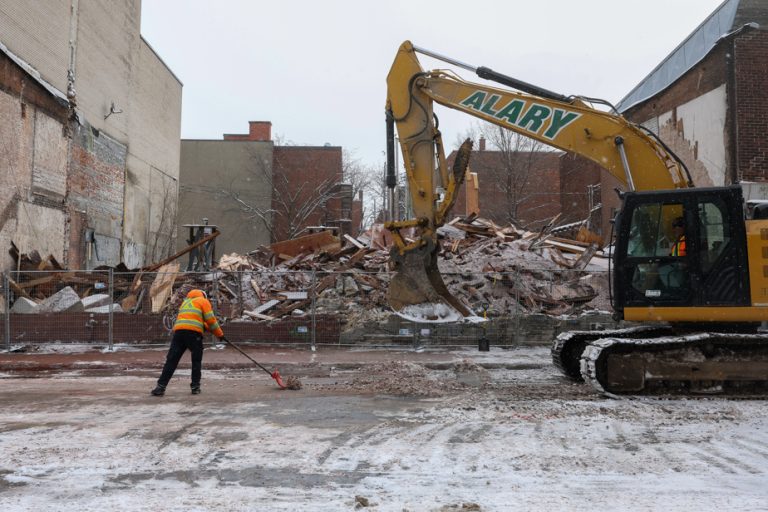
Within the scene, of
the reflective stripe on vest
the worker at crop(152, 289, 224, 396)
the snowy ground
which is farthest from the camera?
the reflective stripe on vest

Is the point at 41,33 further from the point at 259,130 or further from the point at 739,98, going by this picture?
the point at 259,130

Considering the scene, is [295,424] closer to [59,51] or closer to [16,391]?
[16,391]

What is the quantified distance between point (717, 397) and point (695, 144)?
1201 centimetres

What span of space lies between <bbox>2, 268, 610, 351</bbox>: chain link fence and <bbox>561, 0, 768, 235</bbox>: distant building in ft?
16.0

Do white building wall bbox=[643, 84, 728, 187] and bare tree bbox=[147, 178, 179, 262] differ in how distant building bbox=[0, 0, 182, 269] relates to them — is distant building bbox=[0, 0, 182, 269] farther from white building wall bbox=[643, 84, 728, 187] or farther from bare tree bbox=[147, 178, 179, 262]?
white building wall bbox=[643, 84, 728, 187]

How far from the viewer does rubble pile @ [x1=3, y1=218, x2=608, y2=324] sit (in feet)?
51.6

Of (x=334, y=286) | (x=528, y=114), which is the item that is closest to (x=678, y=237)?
(x=528, y=114)

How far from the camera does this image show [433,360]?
1300cm

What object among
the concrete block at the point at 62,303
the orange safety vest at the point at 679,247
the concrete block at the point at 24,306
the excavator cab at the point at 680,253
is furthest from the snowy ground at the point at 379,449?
the concrete block at the point at 24,306

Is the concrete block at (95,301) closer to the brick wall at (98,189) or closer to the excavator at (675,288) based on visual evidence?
the brick wall at (98,189)

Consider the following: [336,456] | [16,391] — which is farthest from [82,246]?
[336,456]

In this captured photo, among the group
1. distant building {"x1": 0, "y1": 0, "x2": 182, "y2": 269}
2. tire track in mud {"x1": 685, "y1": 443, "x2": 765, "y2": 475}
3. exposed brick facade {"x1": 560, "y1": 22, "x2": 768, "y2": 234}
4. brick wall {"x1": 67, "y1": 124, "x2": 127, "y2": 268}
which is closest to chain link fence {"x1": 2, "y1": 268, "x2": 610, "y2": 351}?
distant building {"x1": 0, "y1": 0, "x2": 182, "y2": 269}

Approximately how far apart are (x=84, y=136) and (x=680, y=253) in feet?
67.0

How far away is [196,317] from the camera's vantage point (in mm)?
9422
